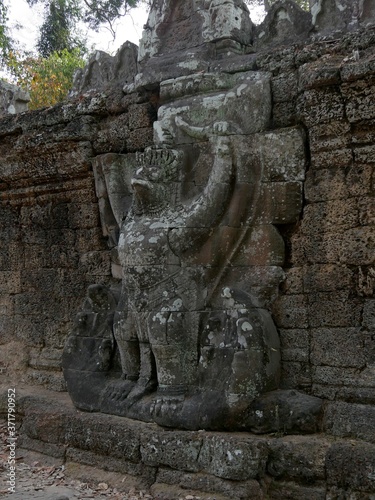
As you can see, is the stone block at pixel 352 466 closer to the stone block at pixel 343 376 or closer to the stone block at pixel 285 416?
the stone block at pixel 285 416

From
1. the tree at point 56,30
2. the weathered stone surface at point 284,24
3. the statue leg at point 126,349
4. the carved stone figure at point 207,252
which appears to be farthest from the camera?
the tree at point 56,30

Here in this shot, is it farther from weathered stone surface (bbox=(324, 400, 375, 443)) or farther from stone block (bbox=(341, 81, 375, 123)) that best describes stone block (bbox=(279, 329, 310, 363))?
stone block (bbox=(341, 81, 375, 123))

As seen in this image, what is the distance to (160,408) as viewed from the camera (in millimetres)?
4625

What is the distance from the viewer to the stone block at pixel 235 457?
4.09 m

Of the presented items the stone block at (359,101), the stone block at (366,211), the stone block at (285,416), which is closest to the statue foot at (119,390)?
the stone block at (285,416)

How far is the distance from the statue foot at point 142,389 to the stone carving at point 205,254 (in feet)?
0.04

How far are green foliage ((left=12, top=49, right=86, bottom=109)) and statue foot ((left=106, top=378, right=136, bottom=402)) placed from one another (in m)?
11.1

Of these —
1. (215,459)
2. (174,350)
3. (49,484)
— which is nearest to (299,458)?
(215,459)

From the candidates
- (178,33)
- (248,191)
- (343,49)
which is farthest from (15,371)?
(343,49)

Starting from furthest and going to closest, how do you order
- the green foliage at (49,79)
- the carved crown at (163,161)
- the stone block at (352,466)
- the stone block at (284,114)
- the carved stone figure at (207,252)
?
the green foliage at (49,79) < the carved crown at (163,161) < the stone block at (284,114) < the carved stone figure at (207,252) < the stone block at (352,466)

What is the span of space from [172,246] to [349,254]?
1378 millimetres

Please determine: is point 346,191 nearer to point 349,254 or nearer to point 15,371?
point 349,254

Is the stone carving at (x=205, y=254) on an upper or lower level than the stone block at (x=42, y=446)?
upper

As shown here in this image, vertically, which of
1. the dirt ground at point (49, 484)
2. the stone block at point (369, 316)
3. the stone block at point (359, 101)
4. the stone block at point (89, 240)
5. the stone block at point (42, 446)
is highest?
the stone block at point (359, 101)
